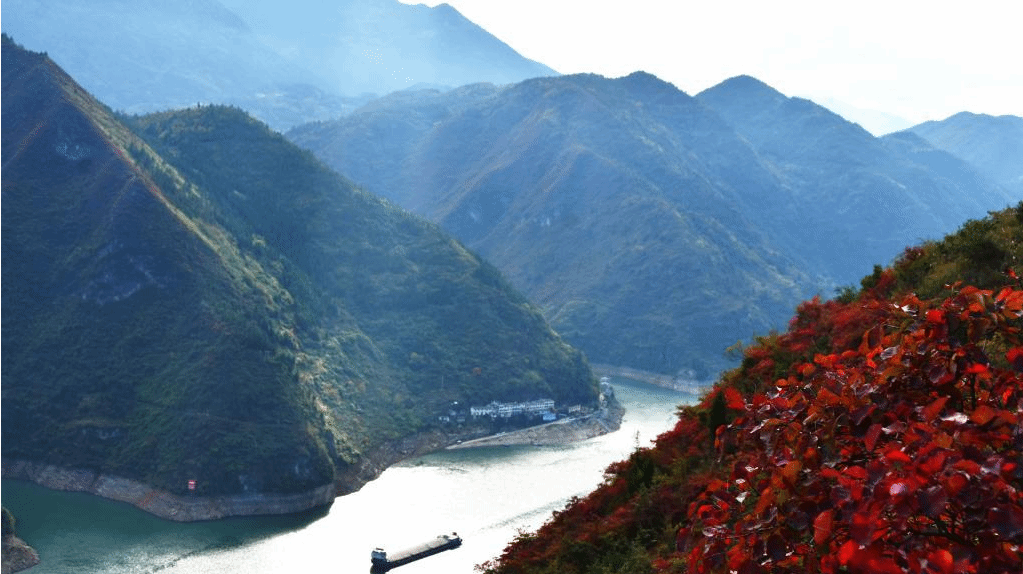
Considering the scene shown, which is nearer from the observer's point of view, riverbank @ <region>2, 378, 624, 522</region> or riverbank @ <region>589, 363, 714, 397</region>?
riverbank @ <region>2, 378, 624, 522</region>

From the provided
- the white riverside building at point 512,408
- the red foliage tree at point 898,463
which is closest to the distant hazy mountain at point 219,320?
the white riverside building at point 512,408

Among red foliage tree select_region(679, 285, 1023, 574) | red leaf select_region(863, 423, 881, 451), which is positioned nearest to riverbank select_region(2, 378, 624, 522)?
red foliage tree select_region(679, 285, 1023, 574)

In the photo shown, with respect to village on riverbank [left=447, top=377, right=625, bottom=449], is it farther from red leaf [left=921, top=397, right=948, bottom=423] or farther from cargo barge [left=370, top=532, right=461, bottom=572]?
red leaf [left=921, top=397, right=948, bottom=423]

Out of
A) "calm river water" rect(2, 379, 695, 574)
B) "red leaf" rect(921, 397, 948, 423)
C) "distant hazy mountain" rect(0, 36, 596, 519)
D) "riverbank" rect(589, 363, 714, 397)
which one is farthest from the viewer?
→ "riverbank" rect(589, 363, 714, 397)

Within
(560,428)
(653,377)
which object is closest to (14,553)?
(560,428)

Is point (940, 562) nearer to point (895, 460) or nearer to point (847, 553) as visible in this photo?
point (847, 553)

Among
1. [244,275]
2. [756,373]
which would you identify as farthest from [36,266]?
[756,373]

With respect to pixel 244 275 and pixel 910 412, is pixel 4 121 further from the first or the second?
pixel 910 412
